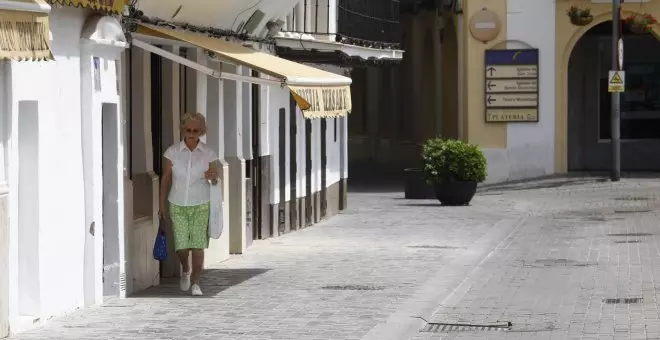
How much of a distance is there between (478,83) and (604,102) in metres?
3.51

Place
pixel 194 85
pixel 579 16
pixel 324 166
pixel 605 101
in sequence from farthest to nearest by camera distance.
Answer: pixel 605 101, pixel 579 16, pixel 324 166, pixel 194 85

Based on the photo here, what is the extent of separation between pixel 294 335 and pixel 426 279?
432 centimetres

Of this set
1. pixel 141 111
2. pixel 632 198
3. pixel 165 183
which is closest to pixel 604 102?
pixel 632 198

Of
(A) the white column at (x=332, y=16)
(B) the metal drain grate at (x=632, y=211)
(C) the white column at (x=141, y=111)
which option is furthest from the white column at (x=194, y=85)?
(B) the metal drain grate at (x=632, y=211)

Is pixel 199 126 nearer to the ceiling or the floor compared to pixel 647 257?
nearer to the ceiling

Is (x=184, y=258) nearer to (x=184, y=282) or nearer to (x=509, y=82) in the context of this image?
(x=184, y=282)

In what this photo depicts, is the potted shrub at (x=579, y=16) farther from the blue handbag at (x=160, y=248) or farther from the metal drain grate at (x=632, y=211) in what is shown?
the blue handbag at (x=160, y=248)

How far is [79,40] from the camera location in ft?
41.8

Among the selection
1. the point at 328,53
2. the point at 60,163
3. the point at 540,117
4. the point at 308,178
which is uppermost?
the point at 328,53

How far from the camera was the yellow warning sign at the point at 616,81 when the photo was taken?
32.7 m

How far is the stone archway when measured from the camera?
36500 mm

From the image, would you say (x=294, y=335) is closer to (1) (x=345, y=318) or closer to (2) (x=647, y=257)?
(1) (x=345, y=318)

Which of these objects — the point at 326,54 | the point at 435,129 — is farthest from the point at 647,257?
the point at 435,129

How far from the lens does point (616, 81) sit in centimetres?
3278
